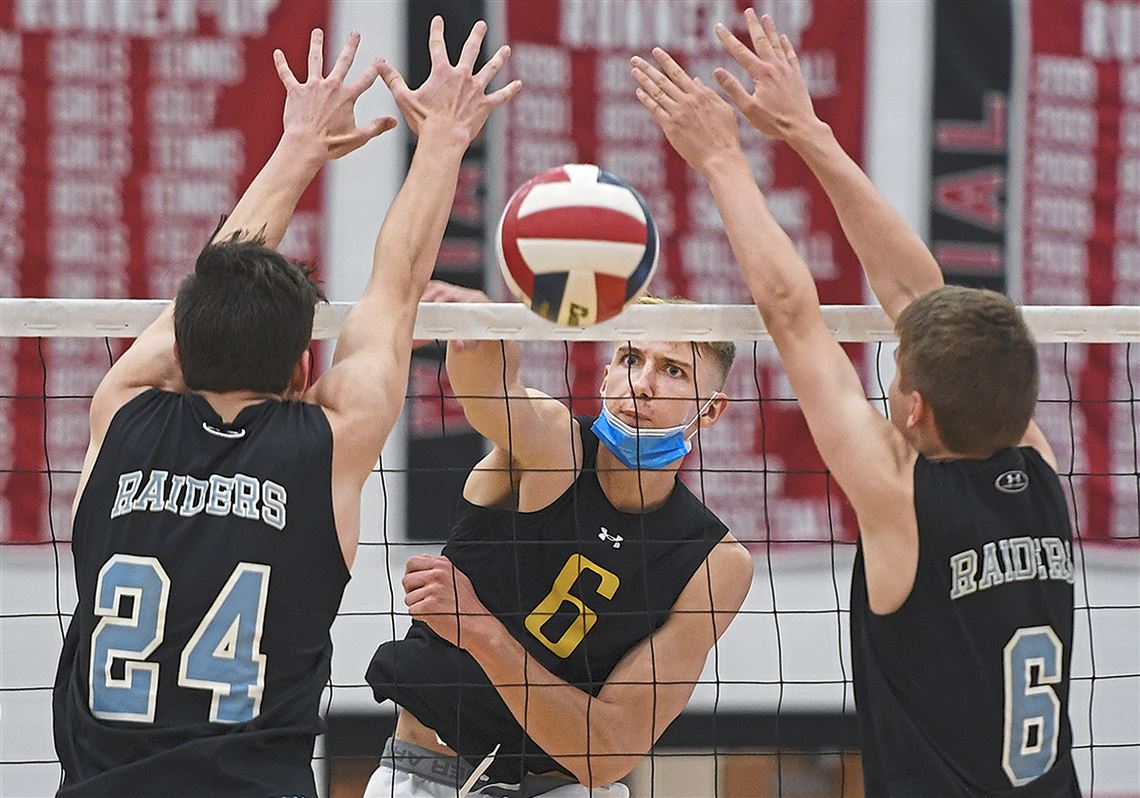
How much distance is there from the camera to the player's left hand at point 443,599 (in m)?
3.68

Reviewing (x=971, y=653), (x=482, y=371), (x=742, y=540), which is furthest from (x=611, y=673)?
(x=742, y=540)

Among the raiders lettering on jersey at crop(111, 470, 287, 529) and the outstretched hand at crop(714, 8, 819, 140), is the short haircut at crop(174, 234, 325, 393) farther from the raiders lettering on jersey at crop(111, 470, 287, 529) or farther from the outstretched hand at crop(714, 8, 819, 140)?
the outstretched hand at crop(714, 8, 819, 140)

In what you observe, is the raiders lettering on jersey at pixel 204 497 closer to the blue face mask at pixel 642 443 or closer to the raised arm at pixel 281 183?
the raised arm at pixel 281 183

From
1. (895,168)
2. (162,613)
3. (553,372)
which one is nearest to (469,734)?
(162,613)

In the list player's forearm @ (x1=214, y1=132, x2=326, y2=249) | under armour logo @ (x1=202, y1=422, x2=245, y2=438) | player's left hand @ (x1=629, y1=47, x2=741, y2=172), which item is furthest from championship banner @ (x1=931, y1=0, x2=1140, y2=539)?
under armour logo @ (x1=202, y1=422, x2=245, y2=438)

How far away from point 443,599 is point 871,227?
52.7 inches

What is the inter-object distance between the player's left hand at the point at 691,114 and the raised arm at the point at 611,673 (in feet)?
3.84

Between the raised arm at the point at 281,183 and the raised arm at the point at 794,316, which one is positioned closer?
the raised arm at the point at 794,316

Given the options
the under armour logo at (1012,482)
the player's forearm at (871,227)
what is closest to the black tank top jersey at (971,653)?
the under armour logo at (1012,482)

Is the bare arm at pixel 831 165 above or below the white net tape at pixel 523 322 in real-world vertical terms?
above

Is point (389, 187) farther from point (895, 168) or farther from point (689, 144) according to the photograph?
point (689, 144)

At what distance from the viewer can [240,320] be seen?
2.93 meters

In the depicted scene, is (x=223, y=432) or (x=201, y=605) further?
(x=223, y=432)

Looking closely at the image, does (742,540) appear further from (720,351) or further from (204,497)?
(204,497)
